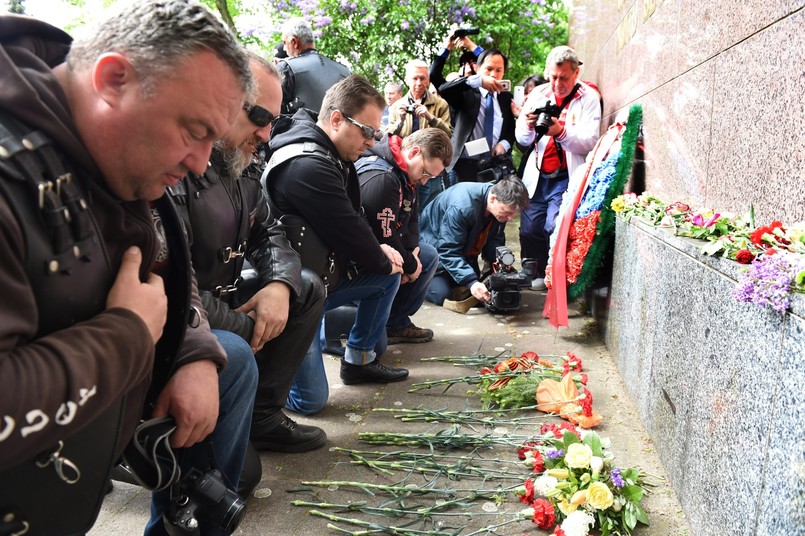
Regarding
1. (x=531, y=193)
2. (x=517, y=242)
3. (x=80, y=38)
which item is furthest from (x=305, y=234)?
(x=517, y=242)

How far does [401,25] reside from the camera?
10242 mm

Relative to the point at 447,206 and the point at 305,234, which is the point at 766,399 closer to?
the point at 305,234

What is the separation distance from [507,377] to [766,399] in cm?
203

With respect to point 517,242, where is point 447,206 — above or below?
above

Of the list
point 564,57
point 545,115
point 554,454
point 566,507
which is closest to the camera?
point 566,507

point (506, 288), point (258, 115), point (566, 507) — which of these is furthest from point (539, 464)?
point (506, 288)

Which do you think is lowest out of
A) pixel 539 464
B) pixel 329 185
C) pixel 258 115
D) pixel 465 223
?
pixel 539 464

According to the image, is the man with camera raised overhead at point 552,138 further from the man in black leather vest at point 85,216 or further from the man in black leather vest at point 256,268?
the man in black leather vest at point 85,216

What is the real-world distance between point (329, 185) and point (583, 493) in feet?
6.24

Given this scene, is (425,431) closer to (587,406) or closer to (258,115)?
(587,406)

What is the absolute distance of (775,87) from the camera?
7.29 ft

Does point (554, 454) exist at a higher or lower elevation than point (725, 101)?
lower

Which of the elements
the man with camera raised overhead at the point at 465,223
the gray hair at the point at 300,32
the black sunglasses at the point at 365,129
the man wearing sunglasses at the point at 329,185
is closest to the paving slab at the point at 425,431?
the man wearing sunglasses at the point at 329,185

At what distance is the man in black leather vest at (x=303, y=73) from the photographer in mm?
5461
